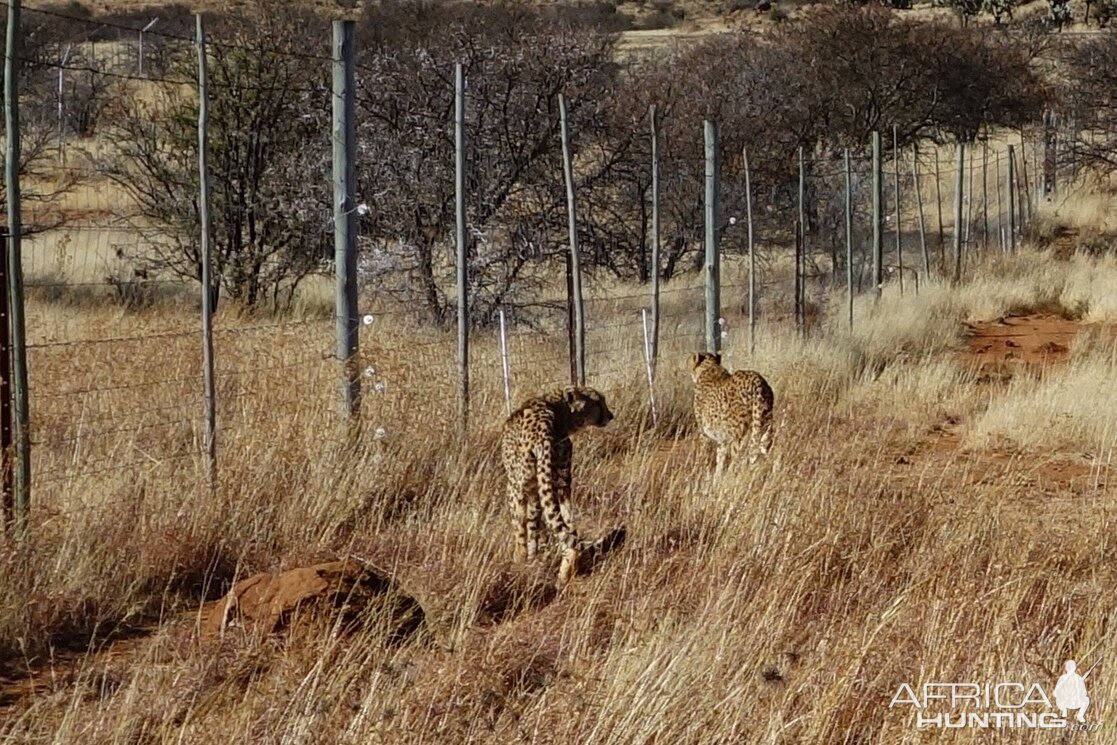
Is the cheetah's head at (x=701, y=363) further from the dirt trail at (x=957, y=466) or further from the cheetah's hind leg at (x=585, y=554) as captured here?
the cheetah's hind leg at (x=585, y=554)

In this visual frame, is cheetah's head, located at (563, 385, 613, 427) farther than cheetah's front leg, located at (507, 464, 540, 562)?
Yes

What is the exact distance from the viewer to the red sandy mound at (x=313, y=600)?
16.7 ft

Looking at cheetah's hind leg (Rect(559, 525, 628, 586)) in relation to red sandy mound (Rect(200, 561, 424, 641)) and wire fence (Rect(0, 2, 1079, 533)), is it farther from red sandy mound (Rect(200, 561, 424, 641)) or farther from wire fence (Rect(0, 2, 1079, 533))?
wire fence (Rect(0, 2, 1079, 533))

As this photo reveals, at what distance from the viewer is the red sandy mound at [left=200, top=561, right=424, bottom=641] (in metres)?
5.09

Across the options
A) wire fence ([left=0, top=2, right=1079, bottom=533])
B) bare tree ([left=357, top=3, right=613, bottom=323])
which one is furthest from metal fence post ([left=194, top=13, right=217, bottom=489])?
bare tree ([left=357, top=3, right=613, bottom=323])

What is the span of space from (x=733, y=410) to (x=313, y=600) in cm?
379

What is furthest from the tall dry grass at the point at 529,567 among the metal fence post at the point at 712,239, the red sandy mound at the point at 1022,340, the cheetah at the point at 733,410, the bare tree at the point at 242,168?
the bare tree at the point at 242,168

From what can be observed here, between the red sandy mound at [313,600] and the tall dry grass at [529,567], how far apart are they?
136 millimetres

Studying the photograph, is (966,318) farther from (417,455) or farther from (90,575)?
(90,575)

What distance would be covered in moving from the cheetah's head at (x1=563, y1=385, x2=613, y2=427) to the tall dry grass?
0.45 metres

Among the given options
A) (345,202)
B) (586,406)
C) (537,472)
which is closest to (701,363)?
(586,406)

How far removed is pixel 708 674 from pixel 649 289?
43.2ft

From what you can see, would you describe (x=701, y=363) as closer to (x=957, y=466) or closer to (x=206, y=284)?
(x=957, y=466)

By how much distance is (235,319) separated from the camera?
14.1 m
